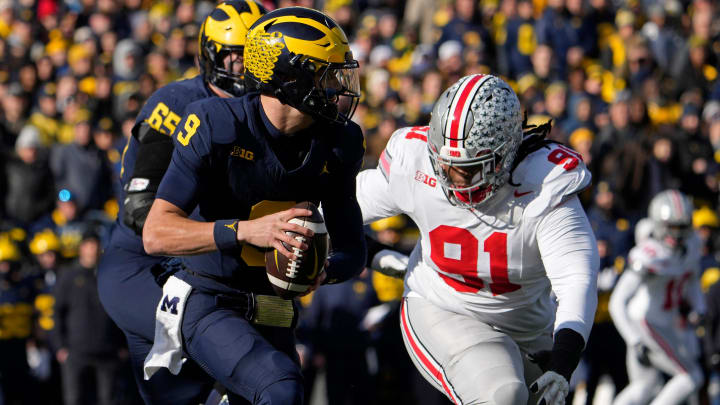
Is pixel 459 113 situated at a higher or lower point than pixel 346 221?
higher

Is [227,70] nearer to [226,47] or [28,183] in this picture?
[226,47]

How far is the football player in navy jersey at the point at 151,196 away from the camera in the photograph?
474 centimetres

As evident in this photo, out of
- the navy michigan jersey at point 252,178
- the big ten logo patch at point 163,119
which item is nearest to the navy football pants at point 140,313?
the navy michigan jersey at point 252,178

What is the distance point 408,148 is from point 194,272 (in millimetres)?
1042

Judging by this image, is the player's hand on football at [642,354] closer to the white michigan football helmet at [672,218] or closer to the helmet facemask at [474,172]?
the white michigan football helmet at [672,218]

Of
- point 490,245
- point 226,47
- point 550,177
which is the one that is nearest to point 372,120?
point 226,47

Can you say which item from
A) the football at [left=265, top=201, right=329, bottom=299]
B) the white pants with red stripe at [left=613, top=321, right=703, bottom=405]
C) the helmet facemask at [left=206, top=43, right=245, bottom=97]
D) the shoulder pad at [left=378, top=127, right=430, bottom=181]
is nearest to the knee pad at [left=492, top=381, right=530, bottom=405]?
the football at [left=265, top=201, right=329, bottom=299]

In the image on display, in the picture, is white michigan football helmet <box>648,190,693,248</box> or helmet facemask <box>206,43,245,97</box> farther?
white michigan football helmet <box>648,190,693,248</box>

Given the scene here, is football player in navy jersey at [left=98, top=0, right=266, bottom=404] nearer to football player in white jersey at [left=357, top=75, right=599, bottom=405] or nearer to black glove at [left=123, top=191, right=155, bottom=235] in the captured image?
black glove at [left=123, top=191, right=155, bottom=235]

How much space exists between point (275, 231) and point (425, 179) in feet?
3.25

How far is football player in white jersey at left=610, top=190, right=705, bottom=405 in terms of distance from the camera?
29.2 ft

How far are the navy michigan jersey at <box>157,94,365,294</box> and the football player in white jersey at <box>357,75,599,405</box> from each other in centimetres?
→ 37

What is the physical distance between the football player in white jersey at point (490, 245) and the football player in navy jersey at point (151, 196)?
90 centimetres

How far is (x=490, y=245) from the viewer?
4.53 meters
